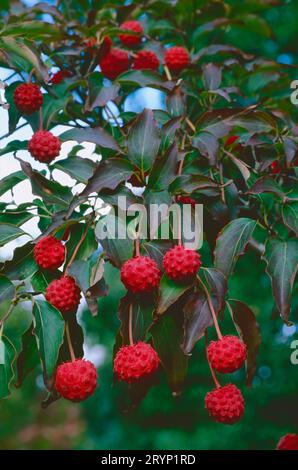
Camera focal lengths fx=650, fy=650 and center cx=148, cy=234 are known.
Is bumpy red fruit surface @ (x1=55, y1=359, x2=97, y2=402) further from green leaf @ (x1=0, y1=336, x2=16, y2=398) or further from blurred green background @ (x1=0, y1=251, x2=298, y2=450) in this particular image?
blurred green background @ (x1=0, y1=251, x2=298, y2=450)

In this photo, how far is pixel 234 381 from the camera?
→ 426 cm

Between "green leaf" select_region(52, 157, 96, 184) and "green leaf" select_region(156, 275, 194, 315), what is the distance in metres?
0.28

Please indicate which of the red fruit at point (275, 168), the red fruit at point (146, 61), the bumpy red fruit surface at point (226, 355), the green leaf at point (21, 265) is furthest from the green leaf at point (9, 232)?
the red fruit at point (146, 61)

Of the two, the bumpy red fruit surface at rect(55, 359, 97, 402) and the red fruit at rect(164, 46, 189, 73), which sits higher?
the red fruit at rect(164, 46, 189, 73)

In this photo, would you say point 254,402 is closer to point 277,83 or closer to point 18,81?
point 277,83

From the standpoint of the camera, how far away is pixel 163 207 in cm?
101

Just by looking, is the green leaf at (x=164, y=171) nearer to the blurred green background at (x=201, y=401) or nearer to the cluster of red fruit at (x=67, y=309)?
the cluster of red fruit at (x=67, y=309)

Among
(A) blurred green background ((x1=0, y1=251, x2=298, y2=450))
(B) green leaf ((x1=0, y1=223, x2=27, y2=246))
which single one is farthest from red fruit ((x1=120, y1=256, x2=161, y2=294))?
(A) blurred green background ((x1=0, y1=251, x2=298, y2=450))

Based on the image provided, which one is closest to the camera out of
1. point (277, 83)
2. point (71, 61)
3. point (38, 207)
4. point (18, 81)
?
point (38, 207)

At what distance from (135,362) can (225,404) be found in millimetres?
165

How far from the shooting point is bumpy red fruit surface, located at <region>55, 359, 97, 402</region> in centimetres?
99

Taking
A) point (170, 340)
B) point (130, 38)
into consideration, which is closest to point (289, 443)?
point (170, 340)
